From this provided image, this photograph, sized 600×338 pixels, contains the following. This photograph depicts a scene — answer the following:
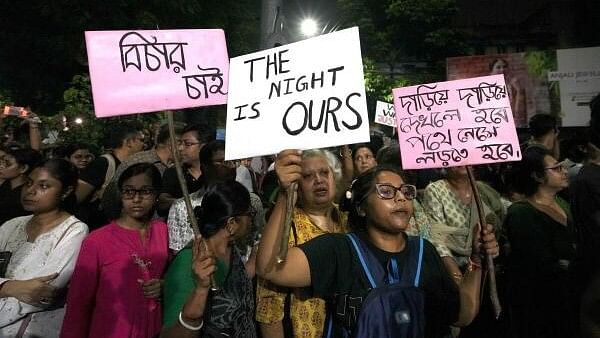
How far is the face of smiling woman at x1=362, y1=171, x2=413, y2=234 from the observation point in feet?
7.72

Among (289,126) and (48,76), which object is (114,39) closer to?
(289,126)

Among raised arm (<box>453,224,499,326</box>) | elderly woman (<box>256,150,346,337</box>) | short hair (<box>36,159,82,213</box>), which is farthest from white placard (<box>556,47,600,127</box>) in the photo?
short hair (<box>36,159,82,213</box>)

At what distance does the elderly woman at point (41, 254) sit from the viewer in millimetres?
2756

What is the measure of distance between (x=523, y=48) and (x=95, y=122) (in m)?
31.5

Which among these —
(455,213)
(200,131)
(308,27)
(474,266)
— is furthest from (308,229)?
(308,27)

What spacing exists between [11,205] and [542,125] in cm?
520

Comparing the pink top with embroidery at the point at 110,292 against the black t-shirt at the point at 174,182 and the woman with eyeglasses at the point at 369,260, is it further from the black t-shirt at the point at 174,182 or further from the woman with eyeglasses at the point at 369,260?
the black t-shirt at the point at 174,182

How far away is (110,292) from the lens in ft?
8.82

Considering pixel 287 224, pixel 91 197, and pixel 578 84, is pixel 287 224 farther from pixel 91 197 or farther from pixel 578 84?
pixel 578 84

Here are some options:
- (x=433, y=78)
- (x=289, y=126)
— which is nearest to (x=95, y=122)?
(x=289, y=126)

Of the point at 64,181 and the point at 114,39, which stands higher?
the point at 114,39

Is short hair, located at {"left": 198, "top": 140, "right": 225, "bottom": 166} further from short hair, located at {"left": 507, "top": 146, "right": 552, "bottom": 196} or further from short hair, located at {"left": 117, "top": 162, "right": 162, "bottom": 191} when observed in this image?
short hair, located at {"left": 507, "top": 146, "right": 552, "bottom": 196}

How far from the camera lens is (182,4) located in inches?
593

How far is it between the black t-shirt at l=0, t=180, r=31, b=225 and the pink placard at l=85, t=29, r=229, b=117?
2464 mm
